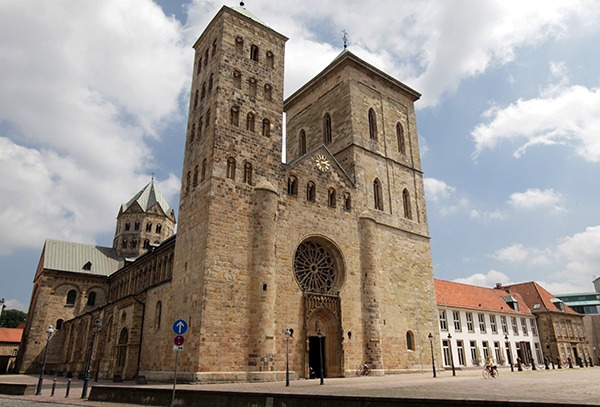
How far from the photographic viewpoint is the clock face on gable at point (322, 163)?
1129 inches

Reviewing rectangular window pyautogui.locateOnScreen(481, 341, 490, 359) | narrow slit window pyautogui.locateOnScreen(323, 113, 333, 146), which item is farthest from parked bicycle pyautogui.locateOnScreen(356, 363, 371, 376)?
rectangular window pyautogui.locateOnScreen(481, 341, 490, 359)

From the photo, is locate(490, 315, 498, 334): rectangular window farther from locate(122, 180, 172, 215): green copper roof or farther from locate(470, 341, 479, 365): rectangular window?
locate(122, 180, 172, 215): green copper roof

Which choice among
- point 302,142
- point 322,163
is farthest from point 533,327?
point 322,163

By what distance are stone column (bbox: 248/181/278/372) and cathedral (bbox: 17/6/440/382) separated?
7cm

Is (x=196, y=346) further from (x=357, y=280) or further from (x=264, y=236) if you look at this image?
(x=357, y=280)

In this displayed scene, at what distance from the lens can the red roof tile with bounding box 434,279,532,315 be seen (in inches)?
1738

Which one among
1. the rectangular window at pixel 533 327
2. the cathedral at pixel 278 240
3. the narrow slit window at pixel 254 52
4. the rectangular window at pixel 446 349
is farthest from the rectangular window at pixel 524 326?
the narrow slit window at pixel 254 52

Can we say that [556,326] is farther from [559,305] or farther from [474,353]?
[474,353]

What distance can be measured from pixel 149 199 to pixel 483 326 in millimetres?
46203

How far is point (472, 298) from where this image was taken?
156 ft

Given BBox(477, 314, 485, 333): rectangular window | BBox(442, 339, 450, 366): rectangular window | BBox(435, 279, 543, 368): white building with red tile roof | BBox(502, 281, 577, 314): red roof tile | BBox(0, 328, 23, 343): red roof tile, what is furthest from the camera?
BBox(0, 328, 23, 343): red roof tile

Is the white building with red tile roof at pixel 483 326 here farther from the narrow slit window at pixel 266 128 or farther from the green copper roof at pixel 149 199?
the green copper roof at pixel 149 199

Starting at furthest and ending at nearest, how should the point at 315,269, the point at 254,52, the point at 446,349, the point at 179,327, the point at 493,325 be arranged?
the point at 493,325, the point at 446,349, the point at 254,52, the point at 315,269, the point at 179,327

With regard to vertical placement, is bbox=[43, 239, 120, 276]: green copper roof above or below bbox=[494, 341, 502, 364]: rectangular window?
above
